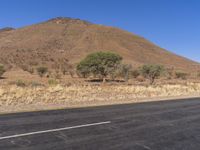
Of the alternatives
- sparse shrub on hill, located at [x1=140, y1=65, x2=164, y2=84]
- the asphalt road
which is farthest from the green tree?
the asphalt road

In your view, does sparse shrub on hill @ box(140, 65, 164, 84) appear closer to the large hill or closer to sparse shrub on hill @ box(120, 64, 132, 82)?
sparse shrub on hill @ box(120, 64, 132, 82)

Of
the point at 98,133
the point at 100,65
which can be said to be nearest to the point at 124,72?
the point at 100,65

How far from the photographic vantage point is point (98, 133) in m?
8.49

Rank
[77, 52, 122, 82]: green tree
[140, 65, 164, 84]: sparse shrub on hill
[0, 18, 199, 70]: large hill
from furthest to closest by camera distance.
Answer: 1. [0, 18, 199, 70]: large hill
2. [140, 65, 164, 84]: sparse shrub on hill
3. [77, 52, 122, 82]: green tree

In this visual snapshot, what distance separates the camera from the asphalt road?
7.10 metres

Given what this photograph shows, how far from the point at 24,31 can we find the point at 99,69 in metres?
93.2

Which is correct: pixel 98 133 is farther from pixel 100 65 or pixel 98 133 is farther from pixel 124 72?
pixel 124 72

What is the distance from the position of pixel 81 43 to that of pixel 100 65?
6572 cm

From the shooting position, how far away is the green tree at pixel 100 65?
1838 inches

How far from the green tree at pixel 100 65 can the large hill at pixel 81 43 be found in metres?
39.8

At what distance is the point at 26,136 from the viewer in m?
7.88

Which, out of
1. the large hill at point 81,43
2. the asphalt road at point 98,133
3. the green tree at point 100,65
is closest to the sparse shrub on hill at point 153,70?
the green tree at point 100,65

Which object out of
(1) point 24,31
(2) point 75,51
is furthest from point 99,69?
(1) point 24,31

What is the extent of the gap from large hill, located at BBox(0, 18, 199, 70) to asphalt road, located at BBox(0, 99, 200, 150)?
3006 inches
